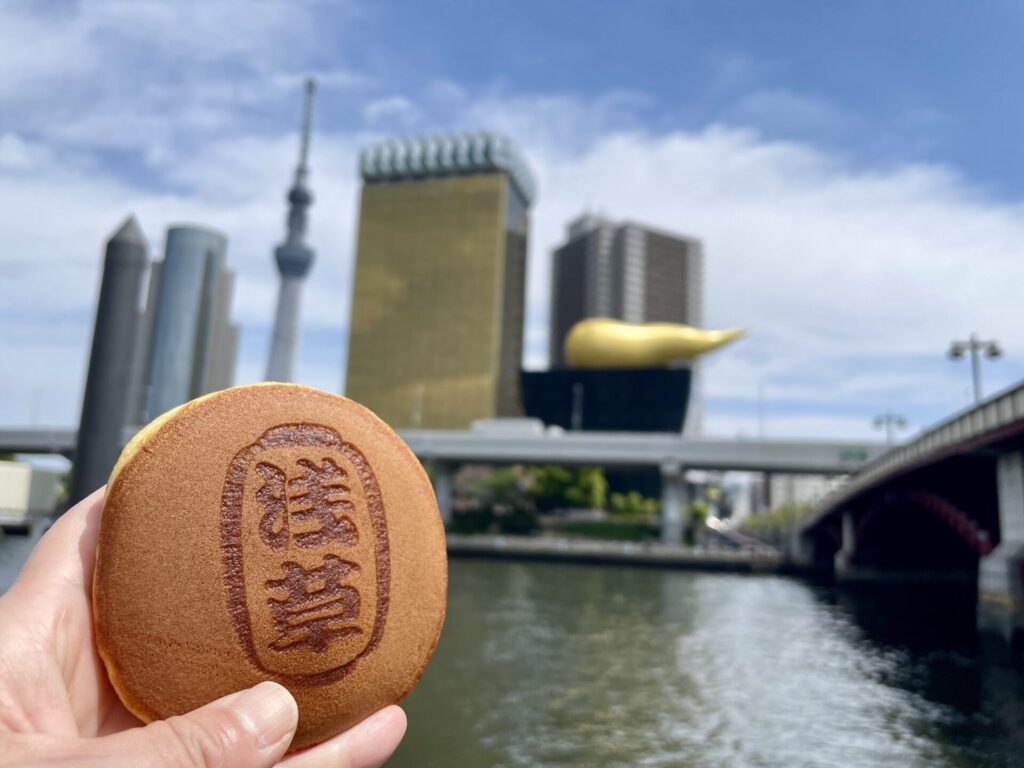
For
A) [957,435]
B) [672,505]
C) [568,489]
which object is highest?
[957,435]

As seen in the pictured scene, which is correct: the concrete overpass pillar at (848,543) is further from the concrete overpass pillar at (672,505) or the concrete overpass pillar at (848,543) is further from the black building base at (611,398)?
the black building base at (611,398)

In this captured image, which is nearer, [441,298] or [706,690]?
[706,690]

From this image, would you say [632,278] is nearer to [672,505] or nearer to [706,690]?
[672,505]

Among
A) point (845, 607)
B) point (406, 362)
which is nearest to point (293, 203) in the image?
point (406, 362)

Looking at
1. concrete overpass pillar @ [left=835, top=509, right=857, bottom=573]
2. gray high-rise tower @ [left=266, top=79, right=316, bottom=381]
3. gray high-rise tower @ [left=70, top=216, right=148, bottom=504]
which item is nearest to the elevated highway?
concrete overpass pillar @ [left=835, top=509, right=857, bottom=573]

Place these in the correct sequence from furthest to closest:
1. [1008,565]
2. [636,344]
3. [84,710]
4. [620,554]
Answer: [636,344], [620,554], [1008,565], [84,710]

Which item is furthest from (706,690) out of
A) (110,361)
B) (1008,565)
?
(110,361)
